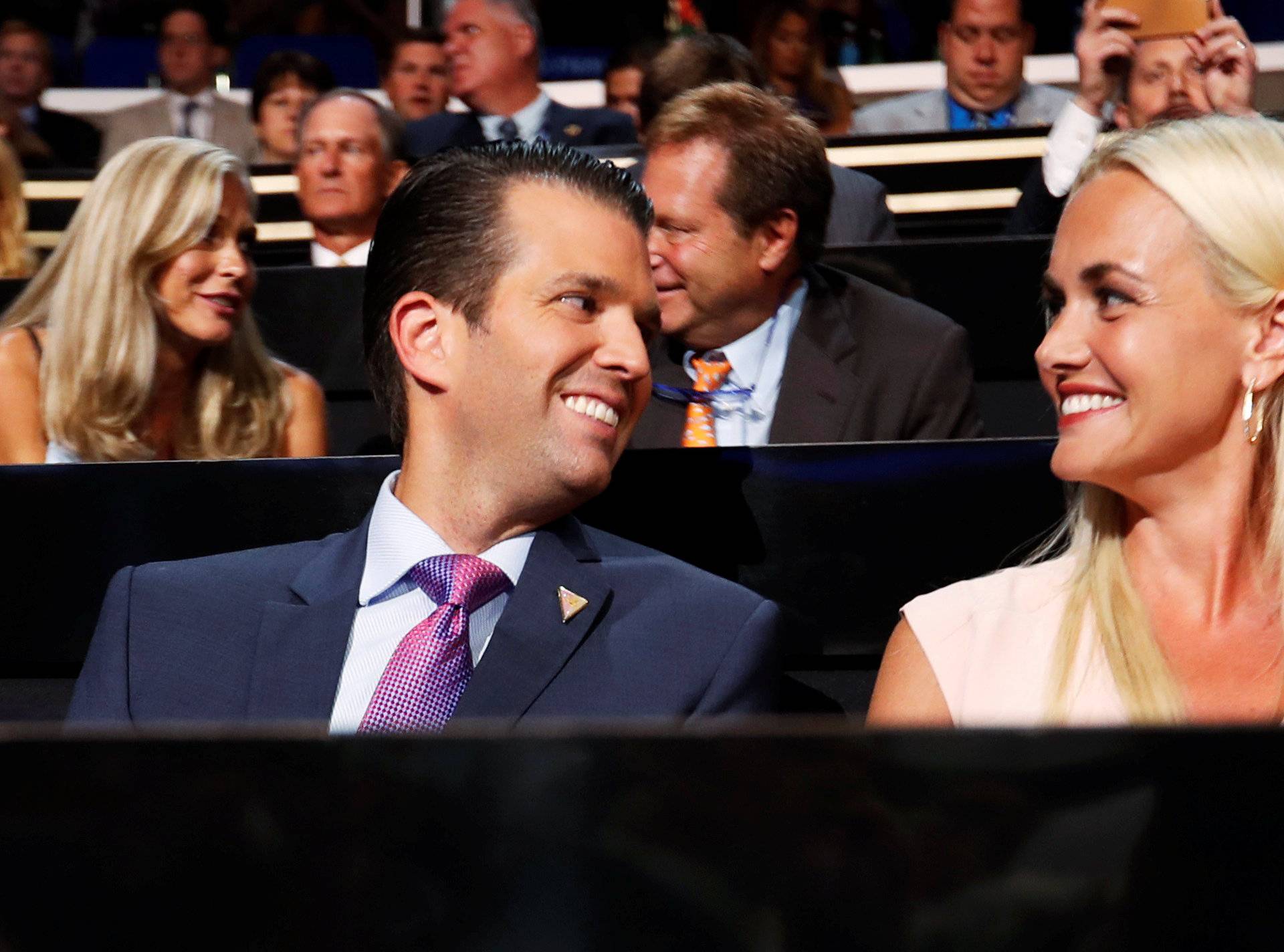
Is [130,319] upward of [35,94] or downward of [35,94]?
upward

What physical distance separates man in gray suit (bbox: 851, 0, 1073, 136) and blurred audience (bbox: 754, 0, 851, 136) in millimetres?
302

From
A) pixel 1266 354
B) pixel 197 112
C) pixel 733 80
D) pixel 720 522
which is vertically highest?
pixel 1266 354

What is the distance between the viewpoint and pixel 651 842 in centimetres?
54

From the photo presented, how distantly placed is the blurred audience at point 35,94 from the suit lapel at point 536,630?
172 inches

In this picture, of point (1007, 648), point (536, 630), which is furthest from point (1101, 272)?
point (536, 630)

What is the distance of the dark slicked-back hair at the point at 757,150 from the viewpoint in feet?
7.89

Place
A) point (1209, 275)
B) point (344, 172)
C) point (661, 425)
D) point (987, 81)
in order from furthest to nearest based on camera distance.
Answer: point (987, 81), point (344, 172), point (661, 425), point (1209, 275)

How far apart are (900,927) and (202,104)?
5.25 metres

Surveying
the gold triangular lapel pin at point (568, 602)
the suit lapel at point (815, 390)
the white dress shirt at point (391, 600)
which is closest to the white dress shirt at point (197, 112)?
the suit lapel at point (815, 390)

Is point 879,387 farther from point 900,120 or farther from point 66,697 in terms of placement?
point 900,120

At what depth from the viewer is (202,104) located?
535cm

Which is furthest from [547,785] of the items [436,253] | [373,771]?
[436,253]

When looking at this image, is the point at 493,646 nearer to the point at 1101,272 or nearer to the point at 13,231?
the point at 1101,272

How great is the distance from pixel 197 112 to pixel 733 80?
9.12 ft
